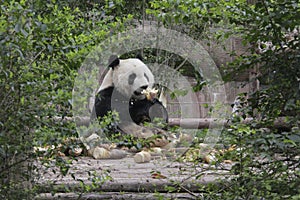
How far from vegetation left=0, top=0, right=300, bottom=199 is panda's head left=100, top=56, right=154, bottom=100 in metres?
2.00

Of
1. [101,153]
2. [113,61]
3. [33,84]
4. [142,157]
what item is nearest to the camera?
[33,84]

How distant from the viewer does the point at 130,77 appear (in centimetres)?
422

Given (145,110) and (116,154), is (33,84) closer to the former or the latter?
(116,154)

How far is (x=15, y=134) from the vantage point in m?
2.03

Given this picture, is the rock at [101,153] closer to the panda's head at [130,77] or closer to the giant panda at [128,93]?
the giant panda at [128,93]

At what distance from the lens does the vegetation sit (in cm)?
168

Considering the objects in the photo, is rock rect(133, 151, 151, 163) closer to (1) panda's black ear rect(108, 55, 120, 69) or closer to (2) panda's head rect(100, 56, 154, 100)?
(2) panda's head rect(100, 56, 154, 100)

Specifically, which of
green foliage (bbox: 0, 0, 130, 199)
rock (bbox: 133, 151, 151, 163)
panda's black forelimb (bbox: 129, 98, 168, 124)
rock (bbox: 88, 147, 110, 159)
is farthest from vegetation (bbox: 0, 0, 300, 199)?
panda's black forelimb (bbox: 129, 98, 168, 124)

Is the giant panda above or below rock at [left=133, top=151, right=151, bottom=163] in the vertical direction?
above

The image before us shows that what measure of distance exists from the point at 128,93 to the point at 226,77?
239 centimetres

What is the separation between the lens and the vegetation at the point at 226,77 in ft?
5.51

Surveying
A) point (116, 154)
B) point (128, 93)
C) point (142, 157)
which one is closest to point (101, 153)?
point (116, 154)

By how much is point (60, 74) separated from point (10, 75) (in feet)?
0.86

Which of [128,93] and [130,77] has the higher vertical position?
[130,77]
